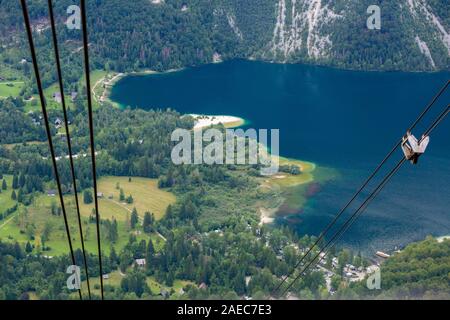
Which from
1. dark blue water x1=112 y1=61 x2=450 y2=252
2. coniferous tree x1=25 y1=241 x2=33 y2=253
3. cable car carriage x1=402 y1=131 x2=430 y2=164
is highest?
cable car carriage x1=402 y1=131 x2=430 y2=164

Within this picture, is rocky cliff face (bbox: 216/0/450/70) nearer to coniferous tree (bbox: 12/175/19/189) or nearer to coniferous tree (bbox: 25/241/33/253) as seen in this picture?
coniferous tree (bbox: 12/175/19/189)

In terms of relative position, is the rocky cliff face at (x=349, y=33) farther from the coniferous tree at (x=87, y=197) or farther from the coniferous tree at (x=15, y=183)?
the coniferous tree at (x=87, y=197)

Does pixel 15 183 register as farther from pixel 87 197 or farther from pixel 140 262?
pixel 140 262

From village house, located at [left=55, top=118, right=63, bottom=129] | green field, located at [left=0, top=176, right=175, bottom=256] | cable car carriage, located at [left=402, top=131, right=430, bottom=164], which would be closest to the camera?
cable car carriage, located at [left=402, top=131, right=430, bottom=164]

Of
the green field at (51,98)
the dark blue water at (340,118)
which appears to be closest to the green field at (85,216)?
the dark blue water at (340,118)

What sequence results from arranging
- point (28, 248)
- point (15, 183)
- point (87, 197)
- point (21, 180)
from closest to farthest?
point (28, 248) < point (87, 197) < point (15, 183) < point (21, 180)

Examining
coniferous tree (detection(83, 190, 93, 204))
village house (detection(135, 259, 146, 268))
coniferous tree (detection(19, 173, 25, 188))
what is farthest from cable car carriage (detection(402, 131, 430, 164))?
coniferous tree (detection(19, 173, 25, 188))

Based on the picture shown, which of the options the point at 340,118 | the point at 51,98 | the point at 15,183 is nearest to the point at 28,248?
the point at 15,183
